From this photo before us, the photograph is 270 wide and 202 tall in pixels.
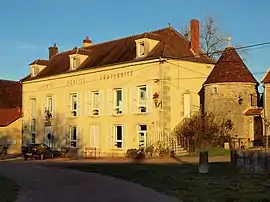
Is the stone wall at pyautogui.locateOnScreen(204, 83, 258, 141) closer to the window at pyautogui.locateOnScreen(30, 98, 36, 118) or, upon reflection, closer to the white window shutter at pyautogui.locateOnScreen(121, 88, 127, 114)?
the white window shutter at pyautogui.locateOnScreen(121, 88, 127, 114)

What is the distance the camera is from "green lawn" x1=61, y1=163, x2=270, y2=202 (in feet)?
47.5

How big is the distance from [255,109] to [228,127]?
8.72ft

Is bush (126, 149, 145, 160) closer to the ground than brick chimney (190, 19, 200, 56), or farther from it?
closer to the ground

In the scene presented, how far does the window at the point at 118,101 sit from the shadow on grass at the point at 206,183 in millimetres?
18542

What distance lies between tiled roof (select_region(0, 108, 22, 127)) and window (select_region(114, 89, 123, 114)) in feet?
60.6

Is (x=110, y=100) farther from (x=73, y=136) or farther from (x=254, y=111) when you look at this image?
(x=254, y=111)

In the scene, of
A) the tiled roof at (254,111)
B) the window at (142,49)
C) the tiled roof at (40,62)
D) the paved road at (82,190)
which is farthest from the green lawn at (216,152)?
the tiled roof at (40,62)

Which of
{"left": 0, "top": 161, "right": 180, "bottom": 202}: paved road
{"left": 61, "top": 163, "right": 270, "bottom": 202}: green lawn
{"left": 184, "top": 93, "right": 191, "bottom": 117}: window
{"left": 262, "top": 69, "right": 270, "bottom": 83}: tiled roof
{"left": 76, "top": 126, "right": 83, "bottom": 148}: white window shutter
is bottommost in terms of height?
{"left": 0, "top": 161, "right": 180, "bottom": 202}: paved road

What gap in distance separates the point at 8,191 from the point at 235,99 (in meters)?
26.0

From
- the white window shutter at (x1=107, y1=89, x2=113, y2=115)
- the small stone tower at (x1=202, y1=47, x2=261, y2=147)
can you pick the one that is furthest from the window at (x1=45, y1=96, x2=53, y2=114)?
the small stone tower at (x1=202, y1=47, x2=261, y2=147)

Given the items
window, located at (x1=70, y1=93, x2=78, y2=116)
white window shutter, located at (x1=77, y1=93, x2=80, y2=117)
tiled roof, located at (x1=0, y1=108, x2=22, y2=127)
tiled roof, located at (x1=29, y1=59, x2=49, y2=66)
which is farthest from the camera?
tiled roof, located at (x1=0, y1=108, x2=22, y2=127)

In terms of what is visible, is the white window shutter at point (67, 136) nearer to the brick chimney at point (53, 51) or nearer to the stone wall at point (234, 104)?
the brick chimney at point (53, 51)

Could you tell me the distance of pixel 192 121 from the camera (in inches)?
1543

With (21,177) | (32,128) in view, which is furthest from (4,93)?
(21,177)
